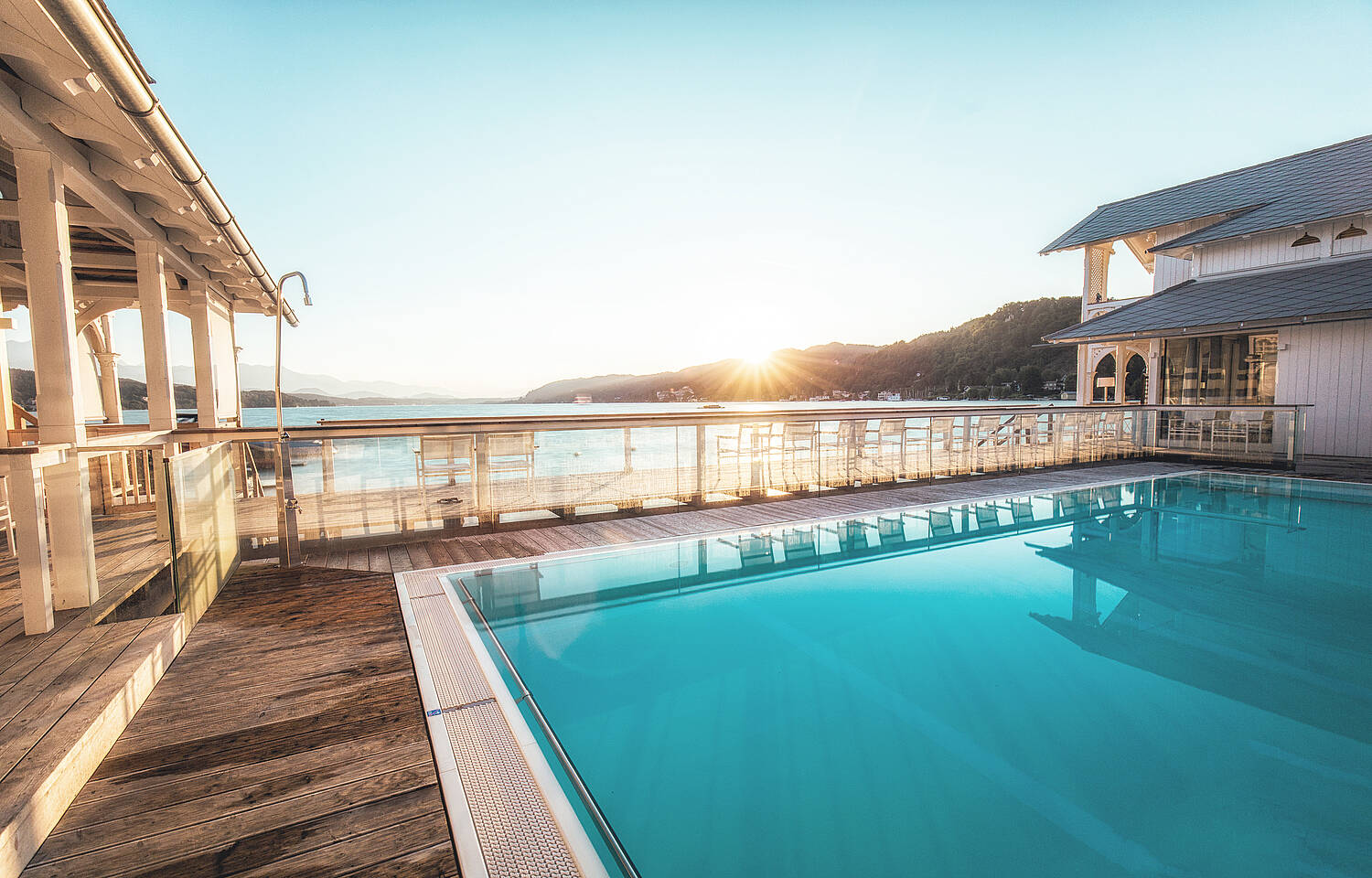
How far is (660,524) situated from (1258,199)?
15.9 meters

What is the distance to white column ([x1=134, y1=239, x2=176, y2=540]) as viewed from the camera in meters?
5.11

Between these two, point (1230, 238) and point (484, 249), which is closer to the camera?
point (1230, 238)

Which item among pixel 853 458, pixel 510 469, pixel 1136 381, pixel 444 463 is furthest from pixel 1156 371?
pixel 444 463

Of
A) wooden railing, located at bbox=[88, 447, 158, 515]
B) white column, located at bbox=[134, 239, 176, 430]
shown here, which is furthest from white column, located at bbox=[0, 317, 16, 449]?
white column, located at bbox=[134, 239, 176, 430]

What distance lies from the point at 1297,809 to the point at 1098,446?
969cm

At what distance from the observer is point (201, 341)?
7074mm

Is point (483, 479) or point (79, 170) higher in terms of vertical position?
point (79, 170)

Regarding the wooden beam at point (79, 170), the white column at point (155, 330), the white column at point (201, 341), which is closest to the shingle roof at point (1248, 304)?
the wooden beam at point (79, 170)

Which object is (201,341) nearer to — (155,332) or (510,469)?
(155,332)

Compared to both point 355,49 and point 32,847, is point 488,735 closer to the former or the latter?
point 32,847

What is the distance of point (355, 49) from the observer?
9.53 metres

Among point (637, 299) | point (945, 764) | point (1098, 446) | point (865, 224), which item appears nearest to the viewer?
point (945, 764)

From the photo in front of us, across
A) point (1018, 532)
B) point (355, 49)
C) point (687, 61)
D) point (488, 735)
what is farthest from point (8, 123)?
point (687, 61)

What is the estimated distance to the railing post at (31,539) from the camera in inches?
112
